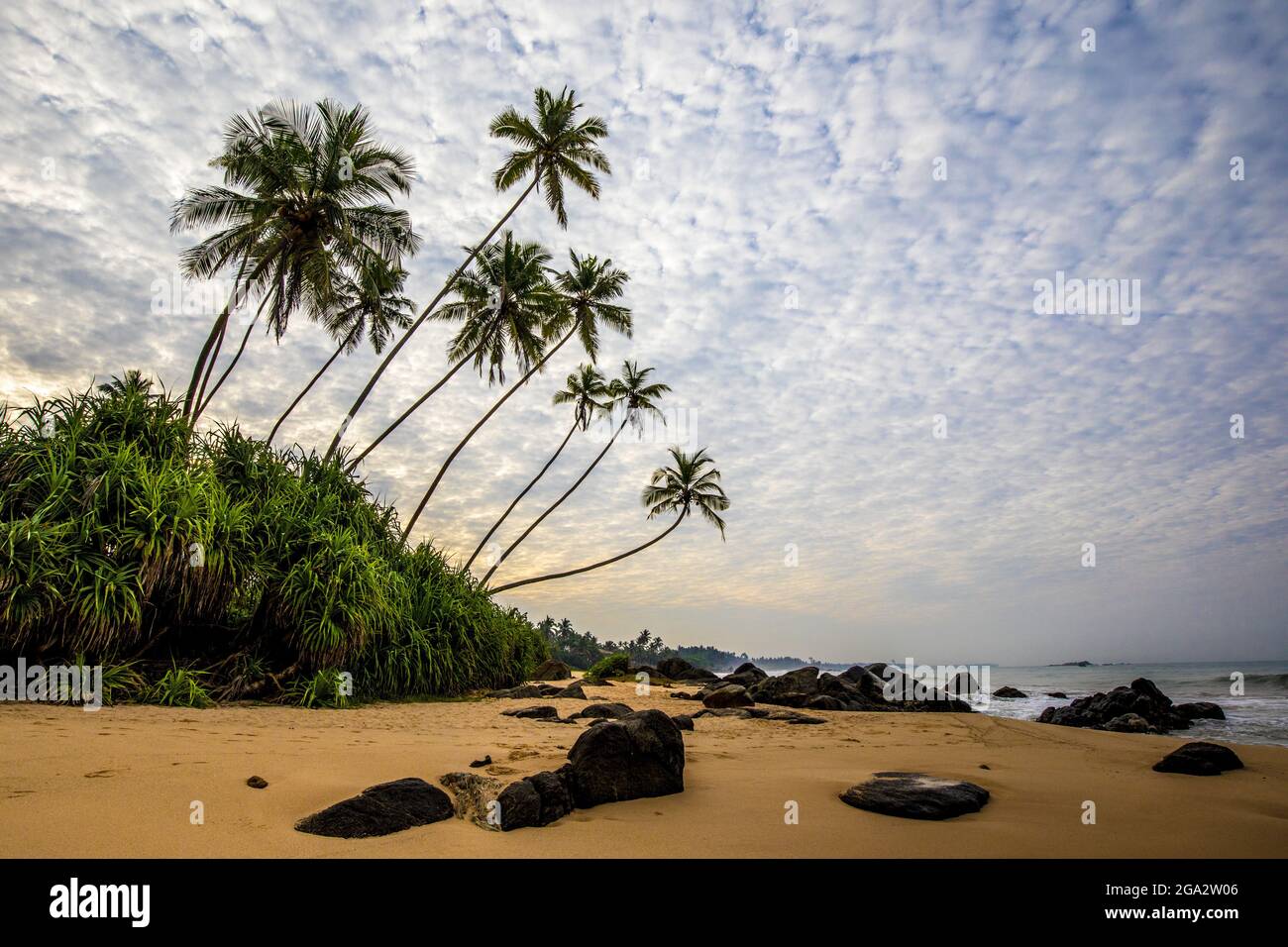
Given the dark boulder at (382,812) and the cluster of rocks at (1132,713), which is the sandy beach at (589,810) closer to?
the dark boulder at (382,812)

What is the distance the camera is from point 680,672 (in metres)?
22.9

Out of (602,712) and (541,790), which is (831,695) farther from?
(541,790)

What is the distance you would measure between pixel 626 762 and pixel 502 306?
21.8m

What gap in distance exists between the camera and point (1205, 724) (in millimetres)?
9281

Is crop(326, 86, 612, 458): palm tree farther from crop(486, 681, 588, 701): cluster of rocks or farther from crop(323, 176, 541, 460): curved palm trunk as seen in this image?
crop(486, 681, 588, 701): cluster of rocks

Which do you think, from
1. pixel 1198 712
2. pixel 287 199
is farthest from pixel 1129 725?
pixel 287 199

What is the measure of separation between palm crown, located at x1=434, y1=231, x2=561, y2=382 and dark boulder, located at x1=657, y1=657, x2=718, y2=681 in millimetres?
12574

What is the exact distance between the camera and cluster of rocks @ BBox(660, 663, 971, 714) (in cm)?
1058

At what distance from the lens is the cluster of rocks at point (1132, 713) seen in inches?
354

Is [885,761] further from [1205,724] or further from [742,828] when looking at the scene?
[1205,724]

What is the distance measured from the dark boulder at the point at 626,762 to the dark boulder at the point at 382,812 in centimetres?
68

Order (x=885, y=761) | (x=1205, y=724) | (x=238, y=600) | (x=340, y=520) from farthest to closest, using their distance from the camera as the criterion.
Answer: (x=340, y=520) → (x=1205, y=724) → (x=238, y=600) → (x=885, y=761)
